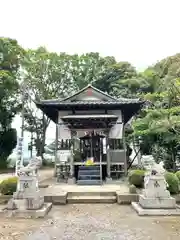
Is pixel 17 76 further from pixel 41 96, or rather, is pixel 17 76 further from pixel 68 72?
pixel 68 72

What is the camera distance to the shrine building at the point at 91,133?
11953mm

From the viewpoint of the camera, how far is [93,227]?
536 cm

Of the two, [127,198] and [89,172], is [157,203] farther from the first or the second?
[89,172]

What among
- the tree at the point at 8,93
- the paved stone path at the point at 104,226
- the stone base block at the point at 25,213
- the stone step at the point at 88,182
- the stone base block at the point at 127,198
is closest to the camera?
the paved stone path at the point at 104,226

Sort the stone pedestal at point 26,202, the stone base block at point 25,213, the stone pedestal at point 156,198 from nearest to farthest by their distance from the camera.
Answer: the stone base block at point 25,213
the stone pedestal at point 26,202
the stone pedestal at point 156,198

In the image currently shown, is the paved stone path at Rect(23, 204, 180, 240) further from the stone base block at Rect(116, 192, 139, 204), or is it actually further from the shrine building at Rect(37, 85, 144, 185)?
the shrine building at Rect(37, 85, 144, 185)

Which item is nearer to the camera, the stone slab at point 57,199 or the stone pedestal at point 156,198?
the stone pedestal at point 156,198

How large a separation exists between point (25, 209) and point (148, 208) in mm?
3104

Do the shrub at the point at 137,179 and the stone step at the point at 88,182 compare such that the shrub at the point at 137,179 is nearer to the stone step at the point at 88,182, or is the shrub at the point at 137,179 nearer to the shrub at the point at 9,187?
the stone step at the point at 88,182

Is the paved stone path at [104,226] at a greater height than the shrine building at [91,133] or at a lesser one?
lesser

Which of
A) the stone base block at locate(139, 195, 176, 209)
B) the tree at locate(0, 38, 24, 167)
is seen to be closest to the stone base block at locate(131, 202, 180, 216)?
the stone base block at locate(139, 195, 176, 209)

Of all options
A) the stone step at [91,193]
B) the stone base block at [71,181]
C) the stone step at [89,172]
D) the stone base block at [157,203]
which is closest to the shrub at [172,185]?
the stone base block at [157,203]

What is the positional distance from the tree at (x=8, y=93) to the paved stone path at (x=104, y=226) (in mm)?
16337

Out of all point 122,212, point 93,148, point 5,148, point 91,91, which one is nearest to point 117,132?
point 93,148
